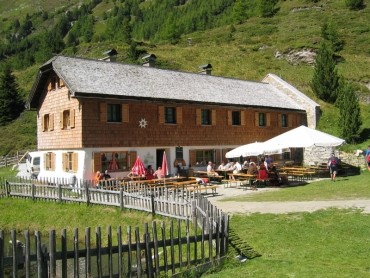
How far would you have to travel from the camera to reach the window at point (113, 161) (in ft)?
77.3

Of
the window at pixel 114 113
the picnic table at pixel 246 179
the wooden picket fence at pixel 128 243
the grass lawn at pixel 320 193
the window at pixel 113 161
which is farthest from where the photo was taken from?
the window at pixel 114 113

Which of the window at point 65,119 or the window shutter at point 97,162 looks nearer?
the window shutter at point 97,162

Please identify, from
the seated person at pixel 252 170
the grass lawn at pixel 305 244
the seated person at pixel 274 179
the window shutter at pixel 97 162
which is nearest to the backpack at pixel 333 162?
the seated person at pixel 274 179

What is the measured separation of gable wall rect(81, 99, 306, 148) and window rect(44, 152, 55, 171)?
15.9 feet

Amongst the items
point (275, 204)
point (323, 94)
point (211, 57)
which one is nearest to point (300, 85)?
point (323, 94)

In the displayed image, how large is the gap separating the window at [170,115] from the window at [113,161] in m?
3.57

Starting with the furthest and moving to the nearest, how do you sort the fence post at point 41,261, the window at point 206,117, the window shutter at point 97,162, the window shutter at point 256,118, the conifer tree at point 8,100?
1. the conifer tree at point 8,100
2. the window shutter at point 256,118
3. the window at point 206,117
4. the window shutter at point 97,162
5. the fence post at point 41,261

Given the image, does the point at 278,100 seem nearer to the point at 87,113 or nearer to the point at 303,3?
the point at 87,113

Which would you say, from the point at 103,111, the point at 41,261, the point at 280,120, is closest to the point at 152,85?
the point at 103,111

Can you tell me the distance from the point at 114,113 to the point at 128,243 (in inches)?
688

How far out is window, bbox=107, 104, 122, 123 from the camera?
24484 millimetres

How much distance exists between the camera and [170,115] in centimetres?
2762

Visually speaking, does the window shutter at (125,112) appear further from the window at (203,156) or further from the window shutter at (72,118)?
the window at (203,156)

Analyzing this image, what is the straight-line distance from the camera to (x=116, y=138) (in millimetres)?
24484
